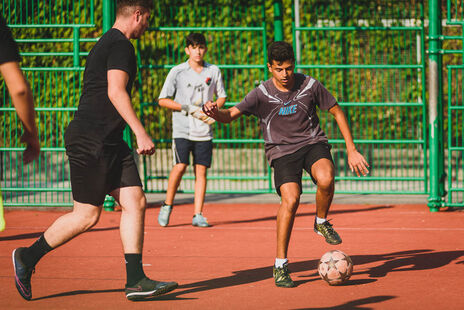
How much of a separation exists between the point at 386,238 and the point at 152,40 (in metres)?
4.98

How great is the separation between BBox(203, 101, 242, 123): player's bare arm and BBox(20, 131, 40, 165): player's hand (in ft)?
5.98

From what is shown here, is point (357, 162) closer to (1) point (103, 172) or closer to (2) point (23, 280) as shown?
(1) point (103, 172)

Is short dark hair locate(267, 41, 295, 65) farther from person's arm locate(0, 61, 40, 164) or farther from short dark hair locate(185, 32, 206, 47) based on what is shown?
short dark hair locate(185, 32, 206, 47)

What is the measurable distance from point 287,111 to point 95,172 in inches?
65.6

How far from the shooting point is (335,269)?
512 centimetres

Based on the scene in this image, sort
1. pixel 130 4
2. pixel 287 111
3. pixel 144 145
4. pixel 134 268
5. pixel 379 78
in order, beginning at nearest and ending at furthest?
pixel 144 145
pixel 134 268
pixel 130 4
pixel 287 111
pixel 379 78

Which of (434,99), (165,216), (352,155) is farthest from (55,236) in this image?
(434,99)

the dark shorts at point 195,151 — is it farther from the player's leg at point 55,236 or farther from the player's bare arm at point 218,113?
the player's leg at point 55,236

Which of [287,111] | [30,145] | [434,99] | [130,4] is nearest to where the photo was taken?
[30,145]

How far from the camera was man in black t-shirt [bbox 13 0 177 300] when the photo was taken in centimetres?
472

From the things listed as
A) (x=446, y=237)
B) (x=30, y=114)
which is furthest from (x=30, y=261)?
(x=446, y=237)

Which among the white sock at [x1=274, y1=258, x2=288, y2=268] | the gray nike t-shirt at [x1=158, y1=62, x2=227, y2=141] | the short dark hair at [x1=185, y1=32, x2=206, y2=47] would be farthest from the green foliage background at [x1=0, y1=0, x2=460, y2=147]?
the white sock at [x1=274, y1=258, x2=288, y2=268]

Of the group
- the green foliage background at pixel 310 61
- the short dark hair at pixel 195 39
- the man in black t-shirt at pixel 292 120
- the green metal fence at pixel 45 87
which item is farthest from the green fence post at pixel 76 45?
the man in black t-shirt at pixel 292 120

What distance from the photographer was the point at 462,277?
5434mm
